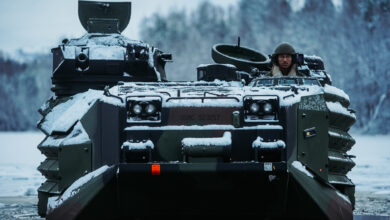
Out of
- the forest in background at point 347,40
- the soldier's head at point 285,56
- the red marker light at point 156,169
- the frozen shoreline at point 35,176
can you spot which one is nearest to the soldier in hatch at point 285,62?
the soldier's head at point 285,56

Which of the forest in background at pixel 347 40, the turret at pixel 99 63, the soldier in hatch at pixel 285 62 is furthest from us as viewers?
the forest in background at pixel 347 40

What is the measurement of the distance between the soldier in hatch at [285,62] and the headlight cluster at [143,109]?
248cm

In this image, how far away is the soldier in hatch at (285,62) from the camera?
881 centimetres

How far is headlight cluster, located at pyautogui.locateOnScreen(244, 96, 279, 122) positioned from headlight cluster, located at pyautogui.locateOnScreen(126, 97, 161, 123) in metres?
0.78

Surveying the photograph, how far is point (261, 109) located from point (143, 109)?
103 cm

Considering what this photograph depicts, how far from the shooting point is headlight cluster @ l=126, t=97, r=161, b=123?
6.66 meters

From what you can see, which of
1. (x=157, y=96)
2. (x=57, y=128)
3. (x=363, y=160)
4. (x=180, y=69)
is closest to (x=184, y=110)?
(x=157, y=96)

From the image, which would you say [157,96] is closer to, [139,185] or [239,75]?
[139,185]

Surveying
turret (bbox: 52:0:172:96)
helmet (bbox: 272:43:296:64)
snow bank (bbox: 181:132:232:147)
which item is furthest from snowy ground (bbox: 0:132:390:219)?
snow bank (bbox: 181:132:232:147)

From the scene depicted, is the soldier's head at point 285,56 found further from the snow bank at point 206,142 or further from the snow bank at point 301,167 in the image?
the snow bank at point 206,142

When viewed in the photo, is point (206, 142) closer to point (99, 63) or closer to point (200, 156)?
point (200, 156)

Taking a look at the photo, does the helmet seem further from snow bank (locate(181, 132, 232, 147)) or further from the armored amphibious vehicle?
snow bank (locate(181, 132, 232, 147))

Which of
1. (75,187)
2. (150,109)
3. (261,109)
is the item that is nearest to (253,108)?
(261,109)

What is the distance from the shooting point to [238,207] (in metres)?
6.63
